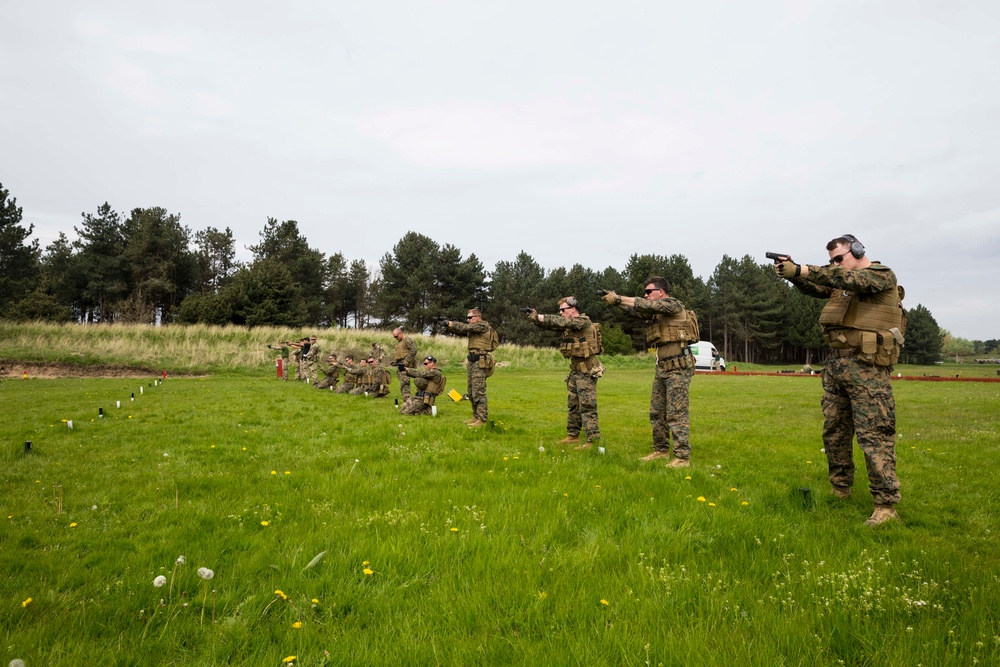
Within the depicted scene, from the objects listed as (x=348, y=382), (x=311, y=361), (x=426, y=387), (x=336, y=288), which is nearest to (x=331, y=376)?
(x=348, y=382)

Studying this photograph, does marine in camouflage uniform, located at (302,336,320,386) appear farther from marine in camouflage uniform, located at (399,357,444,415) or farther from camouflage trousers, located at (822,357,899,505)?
camouflage trousers, located at (822,357,899,505)

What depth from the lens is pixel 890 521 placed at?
534 centimetres

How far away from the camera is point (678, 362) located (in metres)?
8.25

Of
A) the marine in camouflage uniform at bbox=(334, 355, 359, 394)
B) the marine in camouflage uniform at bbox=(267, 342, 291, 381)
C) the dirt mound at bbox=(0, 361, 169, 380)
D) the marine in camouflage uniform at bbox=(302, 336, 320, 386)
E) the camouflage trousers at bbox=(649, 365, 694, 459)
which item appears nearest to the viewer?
the camouflage trousers at bbox=(649, 365, 694, 459)

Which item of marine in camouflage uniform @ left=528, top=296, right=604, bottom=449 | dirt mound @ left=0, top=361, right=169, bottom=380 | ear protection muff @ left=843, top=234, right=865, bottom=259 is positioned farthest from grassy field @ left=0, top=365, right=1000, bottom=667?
dirt mound @ left=0, top=361, right=169, bottom=380

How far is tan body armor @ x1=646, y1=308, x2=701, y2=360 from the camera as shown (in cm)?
830

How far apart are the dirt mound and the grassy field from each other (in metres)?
24.3

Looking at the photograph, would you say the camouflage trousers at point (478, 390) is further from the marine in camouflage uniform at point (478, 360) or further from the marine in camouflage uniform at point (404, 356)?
the marine in camouflage uniform at point (404, 356)

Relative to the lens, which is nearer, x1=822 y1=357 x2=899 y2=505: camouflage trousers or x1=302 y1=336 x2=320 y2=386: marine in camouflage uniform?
x1=822 y1=357 x2=899 y2=505: camouflage trousers

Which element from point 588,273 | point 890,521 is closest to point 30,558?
point 890,521

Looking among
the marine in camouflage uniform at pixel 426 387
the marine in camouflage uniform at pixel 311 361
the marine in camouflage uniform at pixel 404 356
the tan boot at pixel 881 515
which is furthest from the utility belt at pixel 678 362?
the marine in camouflage uniform at pixel 311 361

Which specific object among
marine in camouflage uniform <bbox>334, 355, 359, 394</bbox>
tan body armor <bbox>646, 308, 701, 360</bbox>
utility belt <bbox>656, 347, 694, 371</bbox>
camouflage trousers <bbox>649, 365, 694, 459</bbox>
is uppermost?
tan body armor <bbox>646, 308, 701, 360</bbox>

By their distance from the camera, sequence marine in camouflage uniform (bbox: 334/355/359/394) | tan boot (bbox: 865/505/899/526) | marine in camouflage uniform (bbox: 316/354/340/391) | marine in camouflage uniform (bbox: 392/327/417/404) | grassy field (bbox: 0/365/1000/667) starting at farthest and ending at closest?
marine in camouflage uniform (bbox: 316/354/340/391) < marine in camouflage uniform (bbox: 334/355/359/394) < marine in camouflage uniform (bbox: 392/327/417/404) < tan boot (bbox: 865/505/899/526) < grassy field (bbox: 0/365/1000/667)

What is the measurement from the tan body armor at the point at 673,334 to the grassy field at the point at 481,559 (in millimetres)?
1912
